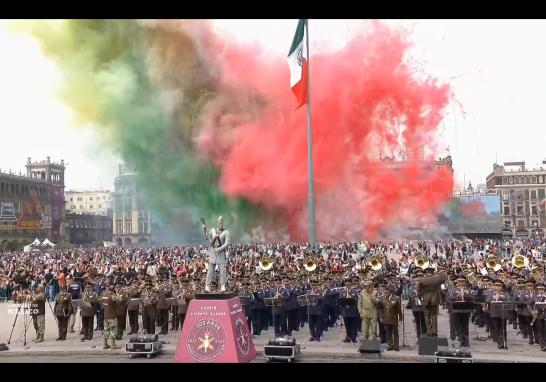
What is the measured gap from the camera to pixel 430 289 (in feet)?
37.6

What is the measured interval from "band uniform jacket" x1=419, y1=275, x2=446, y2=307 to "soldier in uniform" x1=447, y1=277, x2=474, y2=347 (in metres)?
0.67

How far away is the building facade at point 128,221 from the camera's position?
79.6 metres

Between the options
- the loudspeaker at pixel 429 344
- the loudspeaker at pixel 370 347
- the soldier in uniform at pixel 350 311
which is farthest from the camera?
the soldier in uniform at pixel 350 311

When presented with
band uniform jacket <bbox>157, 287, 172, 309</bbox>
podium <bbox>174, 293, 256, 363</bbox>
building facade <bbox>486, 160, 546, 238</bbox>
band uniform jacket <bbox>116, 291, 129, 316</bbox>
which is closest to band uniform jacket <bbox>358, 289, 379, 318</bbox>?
podium <bbox>174, 293, 256, 363</bbox>

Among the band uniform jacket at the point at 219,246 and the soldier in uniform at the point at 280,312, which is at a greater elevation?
the band uniform jacket at the point at 219,246

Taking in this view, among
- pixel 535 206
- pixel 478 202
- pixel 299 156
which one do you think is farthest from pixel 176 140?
pixel 535 206

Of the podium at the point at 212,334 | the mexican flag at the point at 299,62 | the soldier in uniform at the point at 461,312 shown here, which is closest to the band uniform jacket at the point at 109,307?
the podium at the point at 212,334

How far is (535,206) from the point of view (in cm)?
9906

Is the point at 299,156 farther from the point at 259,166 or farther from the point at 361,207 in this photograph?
the point at 361,207

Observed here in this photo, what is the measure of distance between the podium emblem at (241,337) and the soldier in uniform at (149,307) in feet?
13.2

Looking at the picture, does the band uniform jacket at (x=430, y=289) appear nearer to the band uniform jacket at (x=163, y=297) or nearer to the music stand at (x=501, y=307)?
the music stand at (x=501, y=307)

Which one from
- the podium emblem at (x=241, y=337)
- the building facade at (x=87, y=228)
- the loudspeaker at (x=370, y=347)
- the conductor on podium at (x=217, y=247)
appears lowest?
the loudspeaker at (x=370, y=347)

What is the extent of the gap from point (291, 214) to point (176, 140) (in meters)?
15.4

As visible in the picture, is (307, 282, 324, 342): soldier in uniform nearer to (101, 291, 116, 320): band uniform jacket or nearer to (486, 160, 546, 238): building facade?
(101, 291, 116, 320): band uniform jacket
